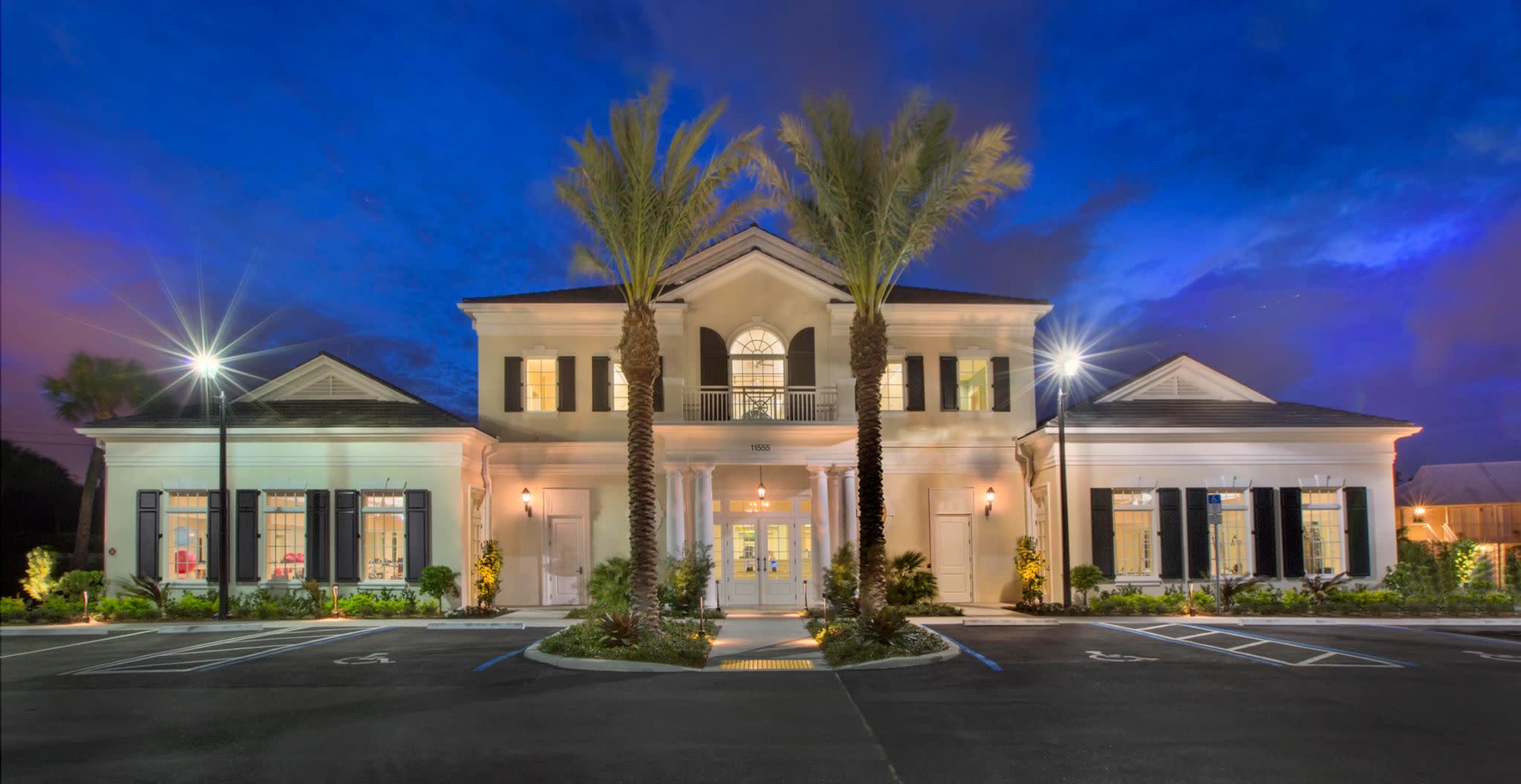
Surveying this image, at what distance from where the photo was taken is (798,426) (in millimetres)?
24078

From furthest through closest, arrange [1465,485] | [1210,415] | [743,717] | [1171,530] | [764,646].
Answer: [1465,485], [1210,415], [1171,530], [764,646], [743,717]

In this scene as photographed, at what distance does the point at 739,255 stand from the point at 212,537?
14.0 m

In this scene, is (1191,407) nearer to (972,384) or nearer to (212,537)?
(972,384)

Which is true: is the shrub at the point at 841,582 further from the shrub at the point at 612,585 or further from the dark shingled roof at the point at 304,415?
the dark shingled roof at the point at 304,415

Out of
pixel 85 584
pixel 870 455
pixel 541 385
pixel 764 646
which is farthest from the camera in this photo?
pixel 541 385

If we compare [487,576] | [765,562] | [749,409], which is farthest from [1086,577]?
[487,576]

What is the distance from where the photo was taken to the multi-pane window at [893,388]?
2673 centimetres

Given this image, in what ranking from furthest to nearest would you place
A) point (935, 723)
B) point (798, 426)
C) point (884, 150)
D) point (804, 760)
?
1. point (798, 426)
2. point (884, 150)
3. point (935, 723)
4. point (804, 760)

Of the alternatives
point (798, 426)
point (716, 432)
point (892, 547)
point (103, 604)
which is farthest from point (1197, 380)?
point (103, 604)

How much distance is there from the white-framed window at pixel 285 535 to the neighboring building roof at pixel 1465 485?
50.2 metres

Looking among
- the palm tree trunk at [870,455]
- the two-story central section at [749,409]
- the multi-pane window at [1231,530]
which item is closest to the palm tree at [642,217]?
the palm tree trunk at [870,455]

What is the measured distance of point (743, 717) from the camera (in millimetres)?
10633

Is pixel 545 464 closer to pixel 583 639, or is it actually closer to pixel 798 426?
pixel 798 426

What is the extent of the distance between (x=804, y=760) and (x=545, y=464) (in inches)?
733
